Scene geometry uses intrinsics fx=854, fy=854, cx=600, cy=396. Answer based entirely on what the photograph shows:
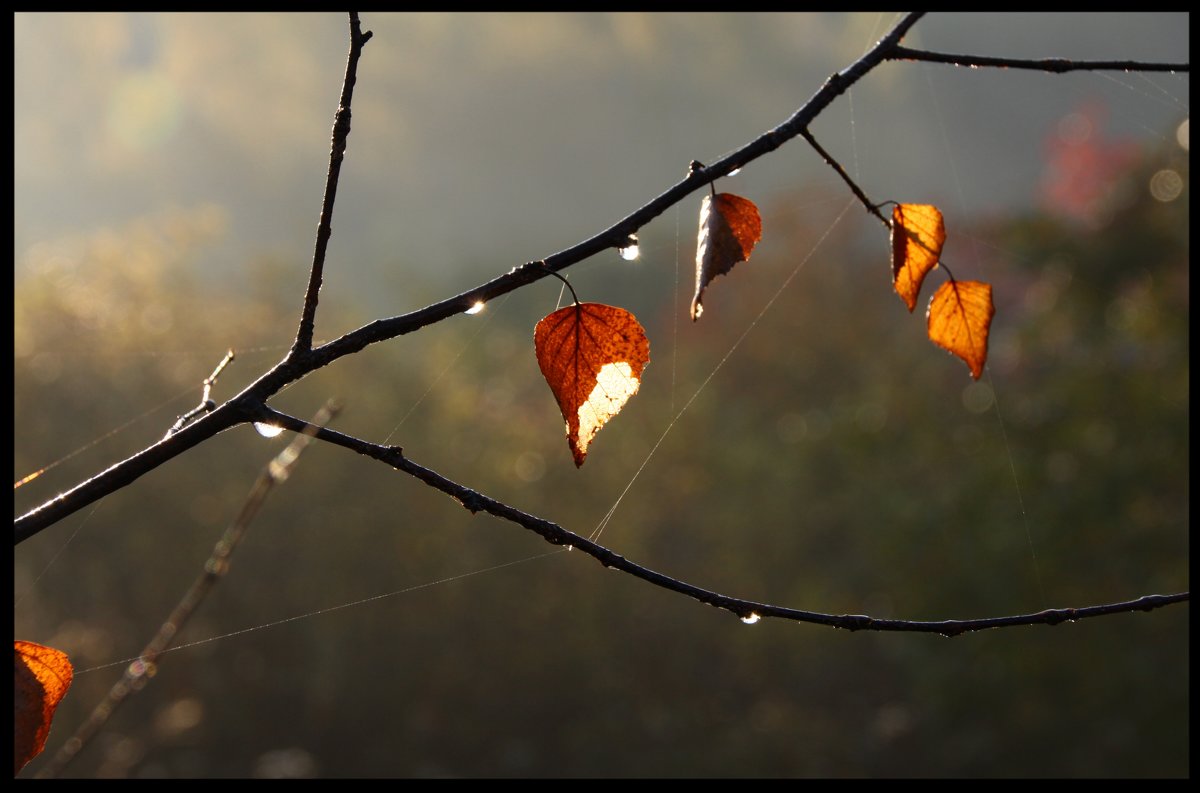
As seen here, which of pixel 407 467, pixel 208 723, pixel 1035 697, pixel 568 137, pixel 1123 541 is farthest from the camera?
pixel 568 137

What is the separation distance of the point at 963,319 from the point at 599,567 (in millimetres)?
3662

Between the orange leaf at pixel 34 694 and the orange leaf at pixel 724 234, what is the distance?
0.32 metres

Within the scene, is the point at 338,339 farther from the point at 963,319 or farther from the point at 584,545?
the point at 963,319

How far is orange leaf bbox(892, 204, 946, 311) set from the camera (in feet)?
1.56

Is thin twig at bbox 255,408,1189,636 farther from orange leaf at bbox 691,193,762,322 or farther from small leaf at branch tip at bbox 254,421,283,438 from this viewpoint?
orange leaf at bbox 691,193,762,322

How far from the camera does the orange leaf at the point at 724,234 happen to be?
0.42 meters

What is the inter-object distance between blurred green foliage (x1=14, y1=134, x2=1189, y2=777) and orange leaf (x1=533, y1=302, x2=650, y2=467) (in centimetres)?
244

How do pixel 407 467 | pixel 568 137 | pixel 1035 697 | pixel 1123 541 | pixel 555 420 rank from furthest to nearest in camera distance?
1. pixel 568 137
2. pixel 555 420
3. pixel 1035 697
4. pixel 1123 541
5. pixel 407 467

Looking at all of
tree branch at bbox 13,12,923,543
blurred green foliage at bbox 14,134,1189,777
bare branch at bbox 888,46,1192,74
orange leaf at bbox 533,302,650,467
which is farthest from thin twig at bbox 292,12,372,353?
blurred green foliage at bbox 14,134,1189,777

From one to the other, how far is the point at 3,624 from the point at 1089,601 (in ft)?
11.2

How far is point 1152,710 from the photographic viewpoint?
→ 10.0 feet

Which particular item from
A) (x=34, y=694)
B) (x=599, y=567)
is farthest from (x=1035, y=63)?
(x=599, y=567)


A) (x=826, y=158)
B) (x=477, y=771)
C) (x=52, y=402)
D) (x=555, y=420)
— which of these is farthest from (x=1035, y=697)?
(x=52, y=402)

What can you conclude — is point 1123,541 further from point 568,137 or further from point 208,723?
point 568,137
